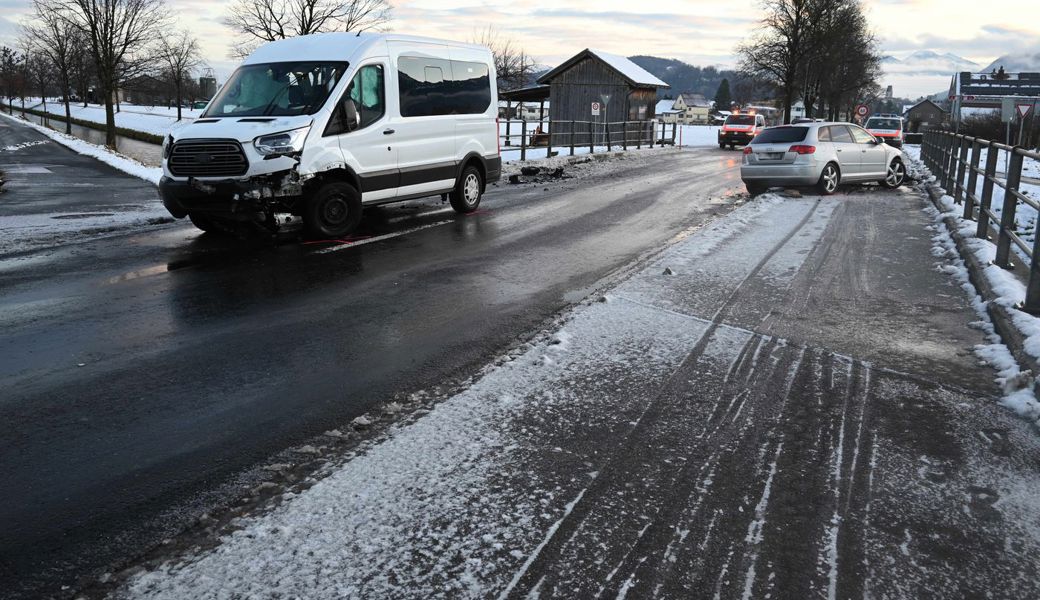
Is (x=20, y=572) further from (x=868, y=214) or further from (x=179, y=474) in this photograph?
(x=868, y=214)

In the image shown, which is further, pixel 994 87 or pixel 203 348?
pixel 994 87

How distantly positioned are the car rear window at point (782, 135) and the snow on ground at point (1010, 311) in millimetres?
5329

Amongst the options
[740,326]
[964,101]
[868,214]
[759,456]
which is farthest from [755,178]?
[964,101]

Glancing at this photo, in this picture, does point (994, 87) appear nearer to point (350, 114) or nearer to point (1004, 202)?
point (1004, 202)

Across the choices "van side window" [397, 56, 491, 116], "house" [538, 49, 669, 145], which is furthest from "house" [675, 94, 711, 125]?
"van side window" [397, 56, 491, 116]

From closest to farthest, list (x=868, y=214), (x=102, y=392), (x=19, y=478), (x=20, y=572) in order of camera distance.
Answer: (x=20, y=572), (x=19, y=478), (x=102, y=392), (x=868, y=214)

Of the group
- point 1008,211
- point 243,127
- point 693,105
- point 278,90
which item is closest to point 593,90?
point 278,90

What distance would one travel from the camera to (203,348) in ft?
16.6

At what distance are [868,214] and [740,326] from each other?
26.7ft

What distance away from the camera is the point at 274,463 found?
3.42 meters

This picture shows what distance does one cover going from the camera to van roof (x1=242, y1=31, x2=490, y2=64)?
947cm

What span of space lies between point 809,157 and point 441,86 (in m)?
8.20

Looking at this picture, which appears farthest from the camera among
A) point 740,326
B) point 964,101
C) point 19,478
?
point 964,101

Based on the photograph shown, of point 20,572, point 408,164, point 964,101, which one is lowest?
point 20,572
